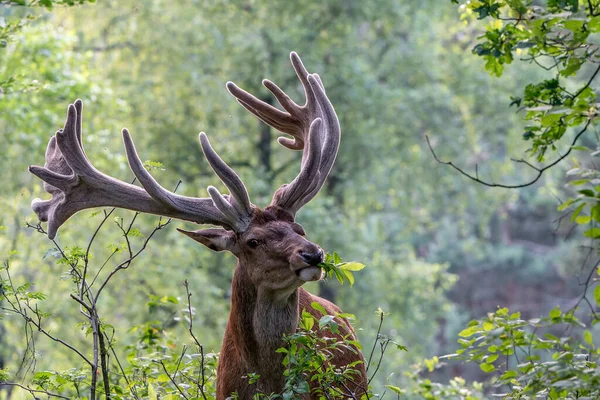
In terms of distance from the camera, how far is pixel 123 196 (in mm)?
5195

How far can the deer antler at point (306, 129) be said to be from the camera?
5266 millimetres

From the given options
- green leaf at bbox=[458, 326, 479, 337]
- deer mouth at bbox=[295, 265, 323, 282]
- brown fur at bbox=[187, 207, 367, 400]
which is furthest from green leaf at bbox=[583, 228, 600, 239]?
brown fur at bbox=[187, 207, 367, 400]

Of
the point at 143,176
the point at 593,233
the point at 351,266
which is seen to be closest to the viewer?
the point at 593,233

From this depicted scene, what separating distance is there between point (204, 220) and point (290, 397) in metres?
1.31

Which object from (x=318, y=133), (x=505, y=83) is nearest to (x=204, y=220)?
(x=318, y=133)

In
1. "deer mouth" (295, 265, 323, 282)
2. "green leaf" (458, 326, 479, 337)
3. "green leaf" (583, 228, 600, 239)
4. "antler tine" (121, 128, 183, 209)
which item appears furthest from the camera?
"antler tine" (121, 128, 183, 209)

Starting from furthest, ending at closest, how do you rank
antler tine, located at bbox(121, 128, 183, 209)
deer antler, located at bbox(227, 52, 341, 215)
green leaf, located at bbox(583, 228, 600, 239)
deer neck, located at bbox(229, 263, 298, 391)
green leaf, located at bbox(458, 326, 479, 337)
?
deer antler, located at bbox(227, 52, 341, 215) → deer neck, located at bbox(229, 263, 298, 391) → antler tine, located at bbox(121, 128, 183, 209) → green leaf, located at bbox(458, 326, 479, 337) → green leaf, located at bbox(583, 228, 600, 239)

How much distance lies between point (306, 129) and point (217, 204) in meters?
1.30

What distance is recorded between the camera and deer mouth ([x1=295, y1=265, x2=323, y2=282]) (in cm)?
469

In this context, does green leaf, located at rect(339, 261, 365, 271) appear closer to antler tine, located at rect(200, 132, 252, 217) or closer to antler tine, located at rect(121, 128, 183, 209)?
antler tine, located at rect(200, 132, 252, 217)

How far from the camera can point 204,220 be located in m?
5.18

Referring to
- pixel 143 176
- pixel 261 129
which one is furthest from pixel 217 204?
pixel 261 129

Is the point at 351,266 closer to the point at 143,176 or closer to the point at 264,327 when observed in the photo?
the point at 264,327

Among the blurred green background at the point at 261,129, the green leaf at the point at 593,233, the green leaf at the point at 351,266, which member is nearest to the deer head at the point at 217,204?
the green leaf at the point at 351,266
